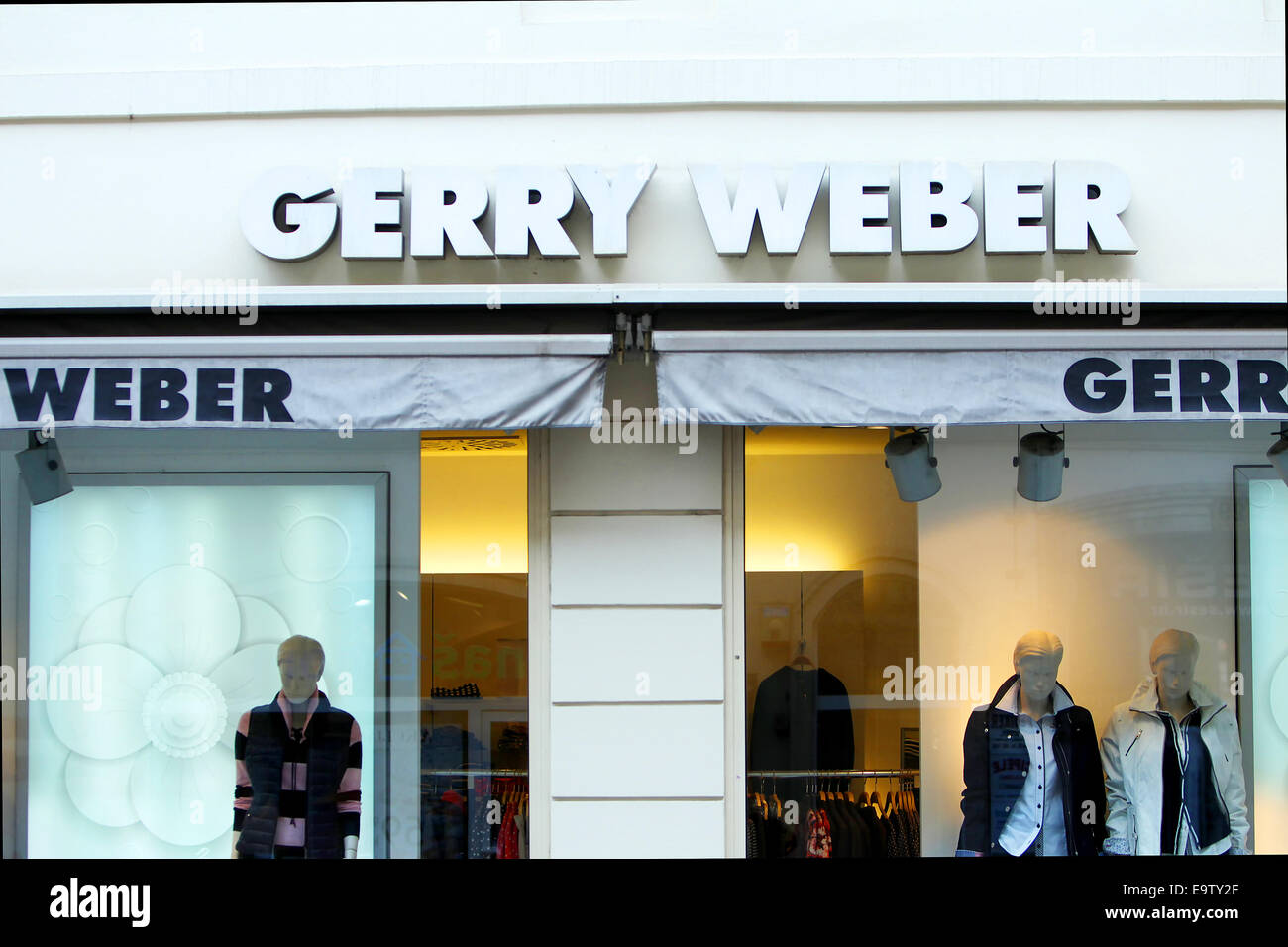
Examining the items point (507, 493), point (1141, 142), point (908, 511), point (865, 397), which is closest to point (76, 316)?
point (507, 493)

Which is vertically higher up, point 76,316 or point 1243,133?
point 1243,133

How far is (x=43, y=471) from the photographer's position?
5.58m

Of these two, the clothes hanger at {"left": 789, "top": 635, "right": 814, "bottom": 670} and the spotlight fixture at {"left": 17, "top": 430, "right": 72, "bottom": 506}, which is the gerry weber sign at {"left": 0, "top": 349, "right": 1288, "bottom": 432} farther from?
the clothes hanger at {"left": 789, "top": 635, "right": 814, "bottom": 670}

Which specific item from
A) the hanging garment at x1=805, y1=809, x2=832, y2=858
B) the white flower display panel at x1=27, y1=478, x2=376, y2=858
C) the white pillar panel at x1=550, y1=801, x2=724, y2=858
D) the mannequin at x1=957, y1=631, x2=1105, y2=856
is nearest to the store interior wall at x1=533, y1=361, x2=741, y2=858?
the white pillar panel at x1=550, y1=801, x2=724, y2=858

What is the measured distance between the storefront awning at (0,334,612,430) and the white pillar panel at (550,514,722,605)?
702mm

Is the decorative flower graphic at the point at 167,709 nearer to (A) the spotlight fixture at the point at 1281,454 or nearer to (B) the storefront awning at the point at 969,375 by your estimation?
(B) the storefront awning at the point at 969,375

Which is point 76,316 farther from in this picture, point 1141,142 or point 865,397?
point 1141,142

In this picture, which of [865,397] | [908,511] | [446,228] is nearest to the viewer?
[865,397]

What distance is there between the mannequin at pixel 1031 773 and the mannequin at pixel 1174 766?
13 centimetres

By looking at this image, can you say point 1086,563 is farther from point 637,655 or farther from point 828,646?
point 637,655

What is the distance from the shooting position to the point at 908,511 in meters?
5.71

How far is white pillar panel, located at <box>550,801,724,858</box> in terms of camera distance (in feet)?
17.1
